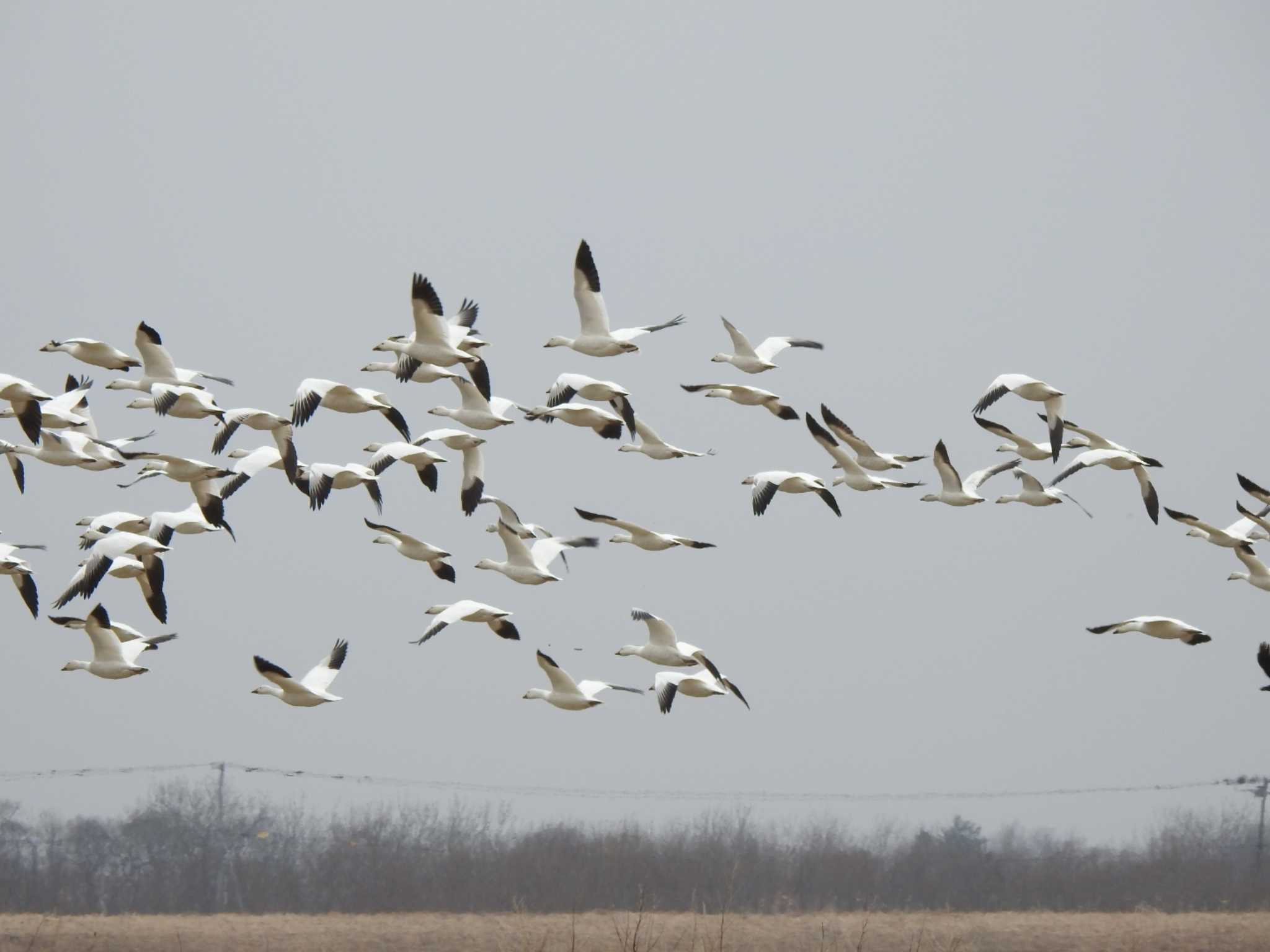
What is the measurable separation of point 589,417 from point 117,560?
5099 mm

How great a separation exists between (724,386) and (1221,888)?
29.1 metres

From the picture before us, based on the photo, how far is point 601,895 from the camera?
1567 inches

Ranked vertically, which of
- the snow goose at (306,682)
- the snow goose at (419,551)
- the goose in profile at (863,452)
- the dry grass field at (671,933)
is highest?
the goose in profile at (863,452)

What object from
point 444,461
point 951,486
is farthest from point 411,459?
point 951,486

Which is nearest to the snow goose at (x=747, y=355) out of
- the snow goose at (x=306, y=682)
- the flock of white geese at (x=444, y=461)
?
the flock of white geese at (x=444, y=461)

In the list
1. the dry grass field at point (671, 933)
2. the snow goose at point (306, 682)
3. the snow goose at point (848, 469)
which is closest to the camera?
the snow goose at point (306, 682)

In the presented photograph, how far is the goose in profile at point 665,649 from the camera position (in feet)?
55.9

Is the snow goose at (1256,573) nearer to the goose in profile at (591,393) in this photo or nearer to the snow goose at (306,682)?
the goose in profile at (591,393)

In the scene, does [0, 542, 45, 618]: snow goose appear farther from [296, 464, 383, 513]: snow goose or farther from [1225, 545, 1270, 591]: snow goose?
[1225, 545, 1270, 591]: snow goose

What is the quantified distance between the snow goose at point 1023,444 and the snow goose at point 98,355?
346 inches

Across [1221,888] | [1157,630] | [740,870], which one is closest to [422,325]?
[1157,630]

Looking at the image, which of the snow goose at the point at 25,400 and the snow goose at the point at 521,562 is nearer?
the snow goose at the point at 25,400

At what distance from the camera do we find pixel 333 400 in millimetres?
16984

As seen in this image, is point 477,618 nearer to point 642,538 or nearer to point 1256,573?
point 642,538
